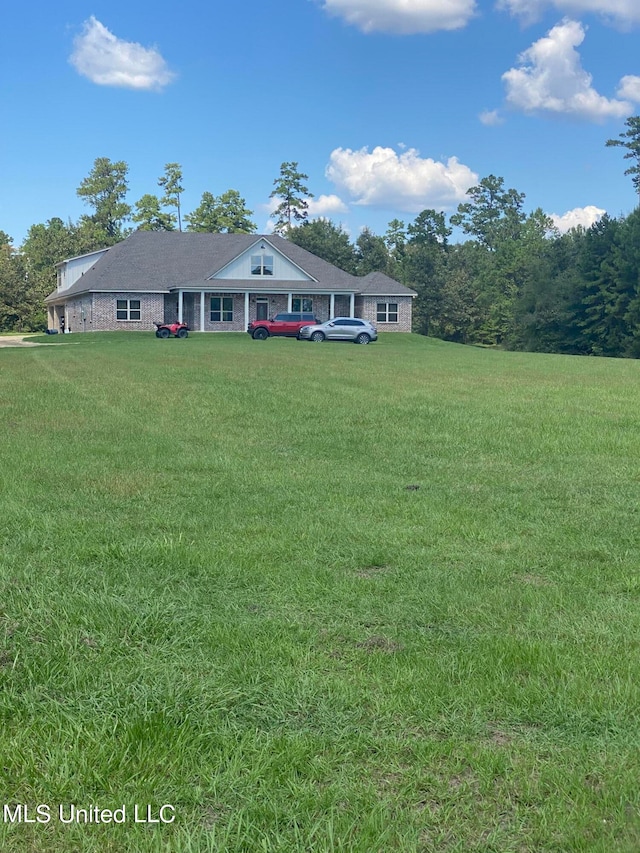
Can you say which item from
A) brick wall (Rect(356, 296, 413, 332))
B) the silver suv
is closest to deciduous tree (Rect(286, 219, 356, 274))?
brick wall (Rect(356, 296, 413, 332))

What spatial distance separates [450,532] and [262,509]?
159 centimetres

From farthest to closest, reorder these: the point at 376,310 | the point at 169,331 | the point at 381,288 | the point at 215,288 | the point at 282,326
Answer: the point at 376,310 < the point at 381,288 < the point at 215,288 < the point at 282,326 < the point at 169,331

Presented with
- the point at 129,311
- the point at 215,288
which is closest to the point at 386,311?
the point at 215,288

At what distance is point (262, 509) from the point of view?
22.1 feet

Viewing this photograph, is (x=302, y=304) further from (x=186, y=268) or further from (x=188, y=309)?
(x=186, y=268)

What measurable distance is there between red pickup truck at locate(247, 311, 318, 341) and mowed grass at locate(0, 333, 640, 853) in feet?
107

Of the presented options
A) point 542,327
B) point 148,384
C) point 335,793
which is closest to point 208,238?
point 542,327

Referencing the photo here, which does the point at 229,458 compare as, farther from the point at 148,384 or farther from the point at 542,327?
the point at 542,327

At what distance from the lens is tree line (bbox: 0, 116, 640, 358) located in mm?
49750

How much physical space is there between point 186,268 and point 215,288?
386 centimetres

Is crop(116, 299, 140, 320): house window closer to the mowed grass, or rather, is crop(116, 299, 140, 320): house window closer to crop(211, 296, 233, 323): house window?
crop(211, 296, 233, 323): house window

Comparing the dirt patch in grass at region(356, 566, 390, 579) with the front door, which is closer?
the dirt patch in grass at region(356, 566, 390, 579)

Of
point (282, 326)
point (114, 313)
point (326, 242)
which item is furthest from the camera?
point (326, 242)

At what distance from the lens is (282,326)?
42.4 meters
